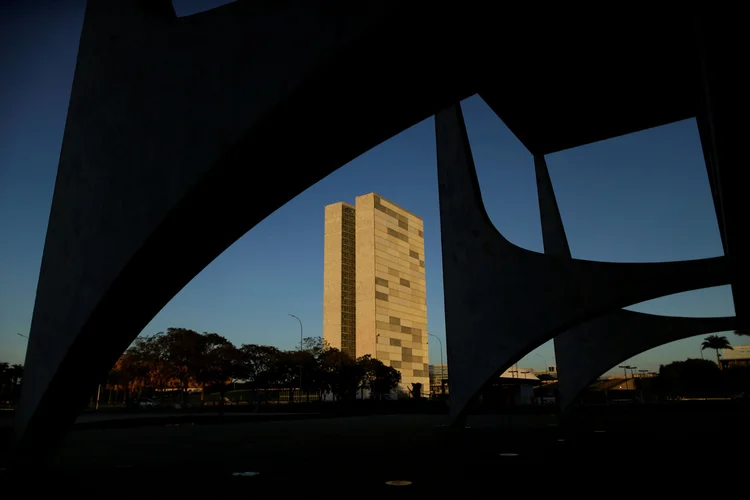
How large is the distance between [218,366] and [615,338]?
35.9 m

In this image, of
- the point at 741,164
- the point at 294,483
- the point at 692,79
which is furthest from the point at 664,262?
the point at 294,483

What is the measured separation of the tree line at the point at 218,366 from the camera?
152 feet

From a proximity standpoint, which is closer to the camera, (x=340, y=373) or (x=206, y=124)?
(x=206, y=124)

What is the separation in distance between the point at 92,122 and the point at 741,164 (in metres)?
11.5

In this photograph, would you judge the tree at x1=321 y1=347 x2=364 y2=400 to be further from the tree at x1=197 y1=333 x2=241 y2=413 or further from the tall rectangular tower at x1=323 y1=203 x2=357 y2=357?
the tall rectangular tower at x1=323 y1=203 x2=357 y2=357

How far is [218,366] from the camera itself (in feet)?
162

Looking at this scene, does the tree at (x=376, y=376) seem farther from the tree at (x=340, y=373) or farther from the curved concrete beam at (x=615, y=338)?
the curved concrete beam at (x=615, y=338)

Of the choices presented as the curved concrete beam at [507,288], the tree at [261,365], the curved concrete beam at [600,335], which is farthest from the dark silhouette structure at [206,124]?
the tree at [261,365]

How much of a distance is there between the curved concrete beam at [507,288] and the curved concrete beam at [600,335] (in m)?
8.25

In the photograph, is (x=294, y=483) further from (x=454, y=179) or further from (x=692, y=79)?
(x=692, y=79)

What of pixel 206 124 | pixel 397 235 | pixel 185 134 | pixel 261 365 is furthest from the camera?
pixel 397 235

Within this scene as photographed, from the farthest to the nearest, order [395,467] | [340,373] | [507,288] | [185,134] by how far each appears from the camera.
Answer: [340,373] < [507,288] < [395,467] < [185,134]

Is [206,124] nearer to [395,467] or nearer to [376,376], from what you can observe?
[395,467]

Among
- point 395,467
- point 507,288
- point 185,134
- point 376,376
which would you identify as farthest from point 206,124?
point 376,376
